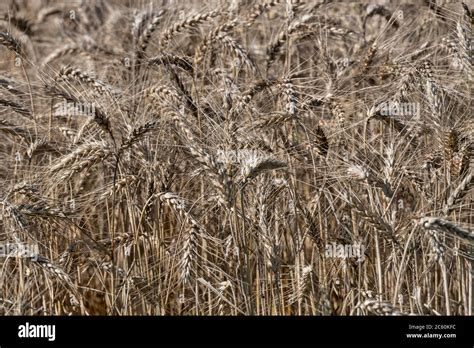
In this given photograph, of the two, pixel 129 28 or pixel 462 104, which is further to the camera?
pixel 129 28

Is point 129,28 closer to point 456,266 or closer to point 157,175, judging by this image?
point 157,175

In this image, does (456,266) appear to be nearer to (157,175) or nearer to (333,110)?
(333,110)

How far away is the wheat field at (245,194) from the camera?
139 inches

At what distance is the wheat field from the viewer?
11.6 feet

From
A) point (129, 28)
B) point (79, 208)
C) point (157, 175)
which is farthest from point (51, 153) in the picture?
point (129, 28)

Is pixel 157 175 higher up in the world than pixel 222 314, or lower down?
higher up

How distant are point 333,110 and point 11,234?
4.98 feet

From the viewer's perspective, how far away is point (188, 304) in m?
4.04

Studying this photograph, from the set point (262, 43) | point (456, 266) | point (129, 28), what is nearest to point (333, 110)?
point (456, 266)

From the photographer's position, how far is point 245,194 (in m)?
3.87

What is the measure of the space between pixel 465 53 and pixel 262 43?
99.7 inches
